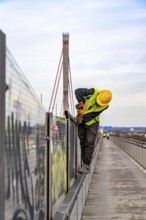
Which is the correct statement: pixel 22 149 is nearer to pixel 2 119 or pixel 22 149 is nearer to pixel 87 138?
pixel 2 119

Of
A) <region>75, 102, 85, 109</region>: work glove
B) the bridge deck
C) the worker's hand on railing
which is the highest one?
<region>75, 102, 85, 109</region>: work glove

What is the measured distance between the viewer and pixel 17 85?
2.79m

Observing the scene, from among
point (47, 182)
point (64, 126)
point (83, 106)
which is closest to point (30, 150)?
point (47, 182)

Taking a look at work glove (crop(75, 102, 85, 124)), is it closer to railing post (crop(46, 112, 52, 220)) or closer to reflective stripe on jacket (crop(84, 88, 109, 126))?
reflective stripe on jacket (crop(84, 88, 109, 126))

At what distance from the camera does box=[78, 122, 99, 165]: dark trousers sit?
9047mm

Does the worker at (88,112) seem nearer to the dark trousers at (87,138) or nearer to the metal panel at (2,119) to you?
the dark trousers at (87,138)

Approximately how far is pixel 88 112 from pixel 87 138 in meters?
0.55

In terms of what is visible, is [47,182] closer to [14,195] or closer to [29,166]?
[29,166]

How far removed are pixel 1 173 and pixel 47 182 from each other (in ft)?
7.31

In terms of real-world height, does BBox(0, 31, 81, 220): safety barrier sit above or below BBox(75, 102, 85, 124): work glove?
below

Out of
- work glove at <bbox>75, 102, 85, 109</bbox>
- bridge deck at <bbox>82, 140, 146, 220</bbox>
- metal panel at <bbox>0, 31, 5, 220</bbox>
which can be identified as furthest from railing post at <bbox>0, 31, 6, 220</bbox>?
bridge deck at <bbox>82, 140, 146, 220</bbox>

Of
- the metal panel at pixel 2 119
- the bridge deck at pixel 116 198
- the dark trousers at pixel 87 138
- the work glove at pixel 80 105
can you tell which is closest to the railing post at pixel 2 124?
the metal panel at pixel 2 119

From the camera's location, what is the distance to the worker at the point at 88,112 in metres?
8.66

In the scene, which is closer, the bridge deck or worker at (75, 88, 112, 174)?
worker at (75, 88, 112, 174)
